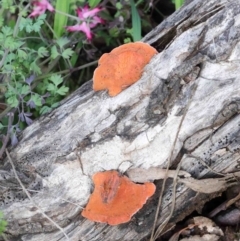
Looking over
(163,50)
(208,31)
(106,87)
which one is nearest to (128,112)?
(106,87)

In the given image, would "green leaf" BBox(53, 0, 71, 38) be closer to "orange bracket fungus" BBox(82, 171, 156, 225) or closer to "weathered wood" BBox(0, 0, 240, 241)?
"weathered wood" BBox(0, 0, 240, 241)

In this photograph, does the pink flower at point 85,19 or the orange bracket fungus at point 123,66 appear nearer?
the orange bracket fungus at point 123,66

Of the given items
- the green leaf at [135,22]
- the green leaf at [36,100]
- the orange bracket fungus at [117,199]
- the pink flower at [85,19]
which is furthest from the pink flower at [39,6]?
the orange bracket fungus at [117,199]

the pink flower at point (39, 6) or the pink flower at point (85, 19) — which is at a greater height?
the pink flower at point (39, 6)

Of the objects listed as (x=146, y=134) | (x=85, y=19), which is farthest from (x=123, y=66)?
(x=85, y=19)

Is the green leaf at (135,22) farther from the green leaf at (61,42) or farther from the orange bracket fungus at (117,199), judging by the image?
the orange bracket fungus at (117,199)

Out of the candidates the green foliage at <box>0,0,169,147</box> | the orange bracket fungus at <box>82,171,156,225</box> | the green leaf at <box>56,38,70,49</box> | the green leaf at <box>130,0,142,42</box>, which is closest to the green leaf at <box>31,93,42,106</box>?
the green foliage at <box>0,0,169,147</box>
